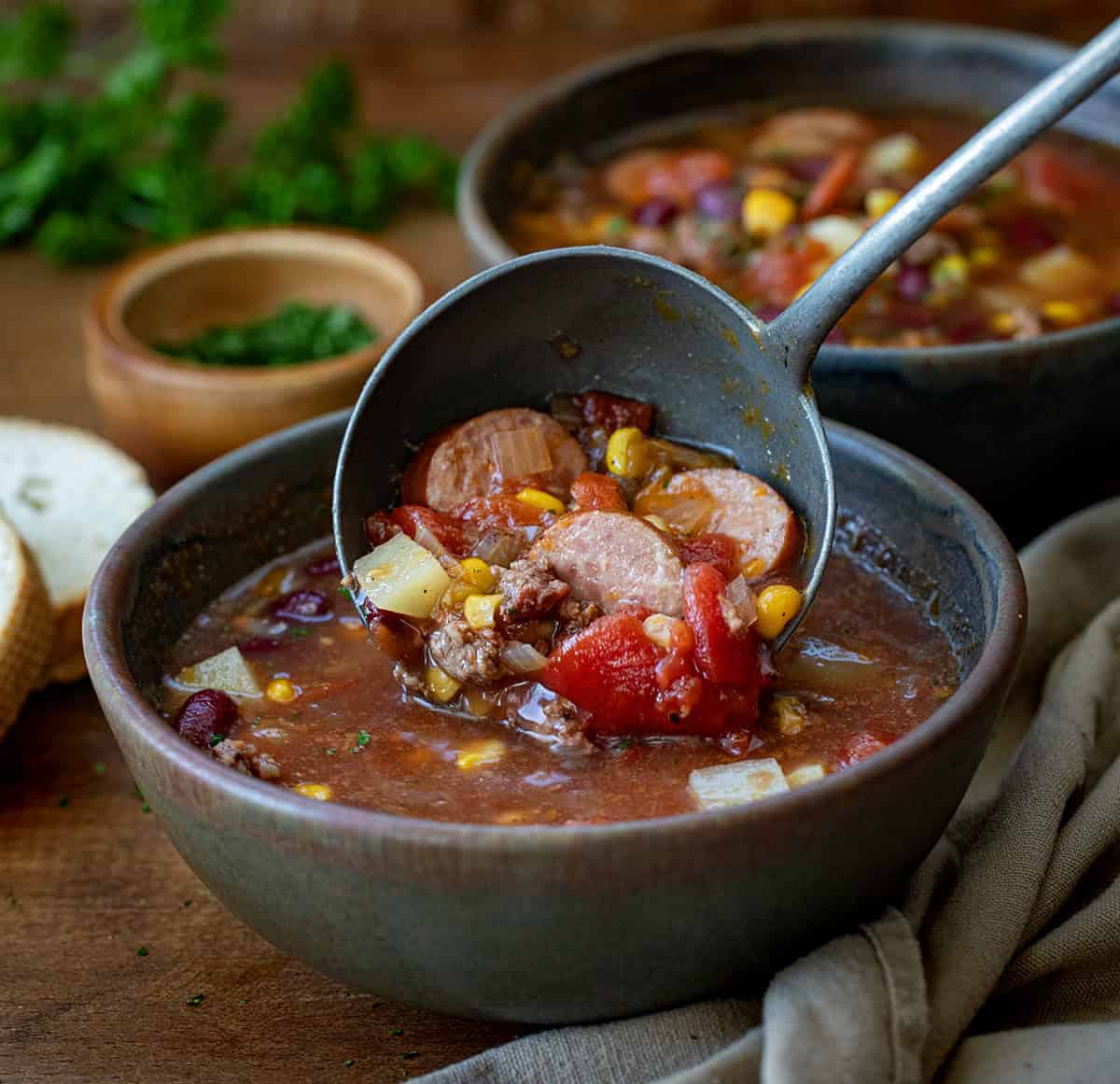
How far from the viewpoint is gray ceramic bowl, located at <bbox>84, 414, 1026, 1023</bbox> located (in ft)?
7.85

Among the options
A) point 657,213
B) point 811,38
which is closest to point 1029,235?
point 657,213

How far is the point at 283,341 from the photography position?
5.10 meters

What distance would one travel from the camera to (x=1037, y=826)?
312 centimetres

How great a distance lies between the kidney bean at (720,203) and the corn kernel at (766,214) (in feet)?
0.15

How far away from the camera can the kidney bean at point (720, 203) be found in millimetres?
5086

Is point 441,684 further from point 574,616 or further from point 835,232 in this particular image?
point 835,232

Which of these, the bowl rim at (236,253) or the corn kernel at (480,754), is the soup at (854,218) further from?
the corn kernel at (480,754)

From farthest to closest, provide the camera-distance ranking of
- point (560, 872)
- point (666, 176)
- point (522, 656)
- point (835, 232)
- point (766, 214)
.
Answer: point (666, 176) → point (766, 214) → point (835, 232) → point (522, 656) → point (560, 872)

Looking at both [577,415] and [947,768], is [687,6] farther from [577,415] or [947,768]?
[947,768]

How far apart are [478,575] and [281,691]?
1.64 ft

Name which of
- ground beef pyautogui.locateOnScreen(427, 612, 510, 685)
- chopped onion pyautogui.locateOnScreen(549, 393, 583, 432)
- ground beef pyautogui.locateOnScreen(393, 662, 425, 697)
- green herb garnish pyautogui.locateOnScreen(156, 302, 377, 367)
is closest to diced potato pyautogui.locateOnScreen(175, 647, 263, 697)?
ground beef pyautogui.locateOnScreen(393, 662, 425, 697)

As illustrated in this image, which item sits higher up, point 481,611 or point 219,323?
point 481,611

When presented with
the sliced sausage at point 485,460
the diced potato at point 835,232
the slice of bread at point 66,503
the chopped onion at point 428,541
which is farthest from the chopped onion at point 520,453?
the diced potato at point 835,232

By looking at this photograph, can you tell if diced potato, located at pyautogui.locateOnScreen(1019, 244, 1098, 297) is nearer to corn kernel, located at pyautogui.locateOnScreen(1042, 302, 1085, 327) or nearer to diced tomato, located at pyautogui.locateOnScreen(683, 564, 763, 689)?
corn kernel, located at pyautogui.locateOnScreen(1042, 302, 1085, 327)
